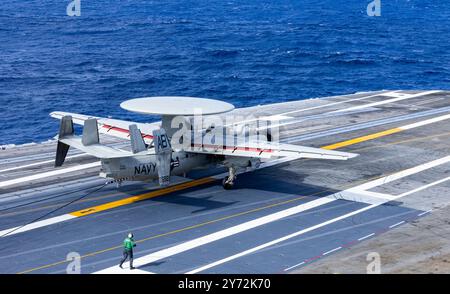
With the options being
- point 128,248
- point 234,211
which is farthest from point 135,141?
point 128,248

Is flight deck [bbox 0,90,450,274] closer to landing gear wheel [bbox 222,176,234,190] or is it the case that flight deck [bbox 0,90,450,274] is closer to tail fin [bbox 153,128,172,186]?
landing gear wheel [bbox 222,176,234,190]

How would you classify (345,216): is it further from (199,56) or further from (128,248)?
(199,56)

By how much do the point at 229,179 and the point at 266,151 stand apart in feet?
16.0

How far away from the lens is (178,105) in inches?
1700

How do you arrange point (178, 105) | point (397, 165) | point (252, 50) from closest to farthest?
point (178, 105), point (397, 165), point (252, 50)

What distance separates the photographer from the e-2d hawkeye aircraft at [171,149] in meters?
40.7

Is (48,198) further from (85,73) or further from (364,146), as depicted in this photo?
(85,73)

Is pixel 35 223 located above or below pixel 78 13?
below

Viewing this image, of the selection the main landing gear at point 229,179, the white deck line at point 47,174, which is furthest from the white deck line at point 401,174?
the white deck line at point 47,174

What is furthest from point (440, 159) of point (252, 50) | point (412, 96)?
point (252, 50)

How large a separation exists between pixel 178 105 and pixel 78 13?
138m

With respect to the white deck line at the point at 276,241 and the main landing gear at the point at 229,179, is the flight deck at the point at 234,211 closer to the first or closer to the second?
the white deck line at the point at 276,241

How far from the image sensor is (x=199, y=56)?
125625mm

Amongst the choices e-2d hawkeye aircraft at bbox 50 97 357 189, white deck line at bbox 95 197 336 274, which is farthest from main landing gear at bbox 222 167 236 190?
white deck line at bbox 95 197 336 274
